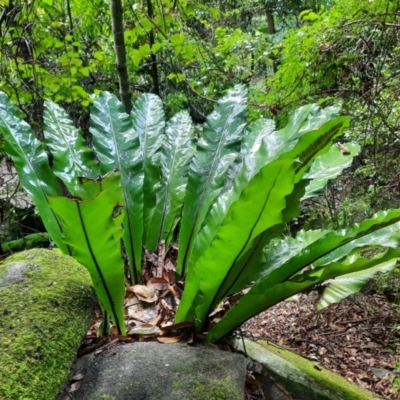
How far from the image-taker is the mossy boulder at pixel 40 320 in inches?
37.4

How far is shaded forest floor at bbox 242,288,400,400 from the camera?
2.42 meters

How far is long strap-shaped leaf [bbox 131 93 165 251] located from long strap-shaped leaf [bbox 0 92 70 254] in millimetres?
443

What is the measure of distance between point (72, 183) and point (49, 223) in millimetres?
204

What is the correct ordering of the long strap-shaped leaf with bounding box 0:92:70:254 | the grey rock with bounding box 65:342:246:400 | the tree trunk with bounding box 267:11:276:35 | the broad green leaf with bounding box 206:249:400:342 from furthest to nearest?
the tree trunk with bounding box 267:11:276:35 < the long strap-shaped leaf with bounding box 0:92:70:254 < the broad green leaf with bounding box 206:249:400:342 < the grey rock with bounding box 65:342:246:400

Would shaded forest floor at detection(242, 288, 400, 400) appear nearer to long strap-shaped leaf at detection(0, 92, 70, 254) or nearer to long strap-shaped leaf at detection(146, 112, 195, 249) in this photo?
long strap-shaped leaf at detection(146, 112, 195, 249)

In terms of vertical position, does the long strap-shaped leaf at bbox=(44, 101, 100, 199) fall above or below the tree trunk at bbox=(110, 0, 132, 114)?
below

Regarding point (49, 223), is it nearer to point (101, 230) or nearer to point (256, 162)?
point (101, 230)

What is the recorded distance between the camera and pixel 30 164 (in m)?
1.74

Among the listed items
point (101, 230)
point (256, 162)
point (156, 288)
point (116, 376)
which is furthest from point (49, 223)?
point (256, 162)

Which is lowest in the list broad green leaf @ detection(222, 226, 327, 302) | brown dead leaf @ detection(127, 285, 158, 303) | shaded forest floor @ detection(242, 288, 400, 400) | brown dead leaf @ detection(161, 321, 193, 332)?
shaded forest floor @ detection(242, 288, 400, 400)

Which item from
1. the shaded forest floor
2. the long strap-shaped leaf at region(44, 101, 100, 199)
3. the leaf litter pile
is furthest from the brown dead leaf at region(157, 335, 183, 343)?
the shaded forest floor

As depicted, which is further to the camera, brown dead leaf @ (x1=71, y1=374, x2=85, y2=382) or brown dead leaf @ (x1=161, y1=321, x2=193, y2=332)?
brown dead leaf @ (x1=161, y1=321, x2=193, y2=332)

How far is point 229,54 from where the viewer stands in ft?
16.9

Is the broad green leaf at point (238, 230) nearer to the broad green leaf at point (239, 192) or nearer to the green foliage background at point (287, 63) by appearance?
the broad green leaf at point (239, 192)
